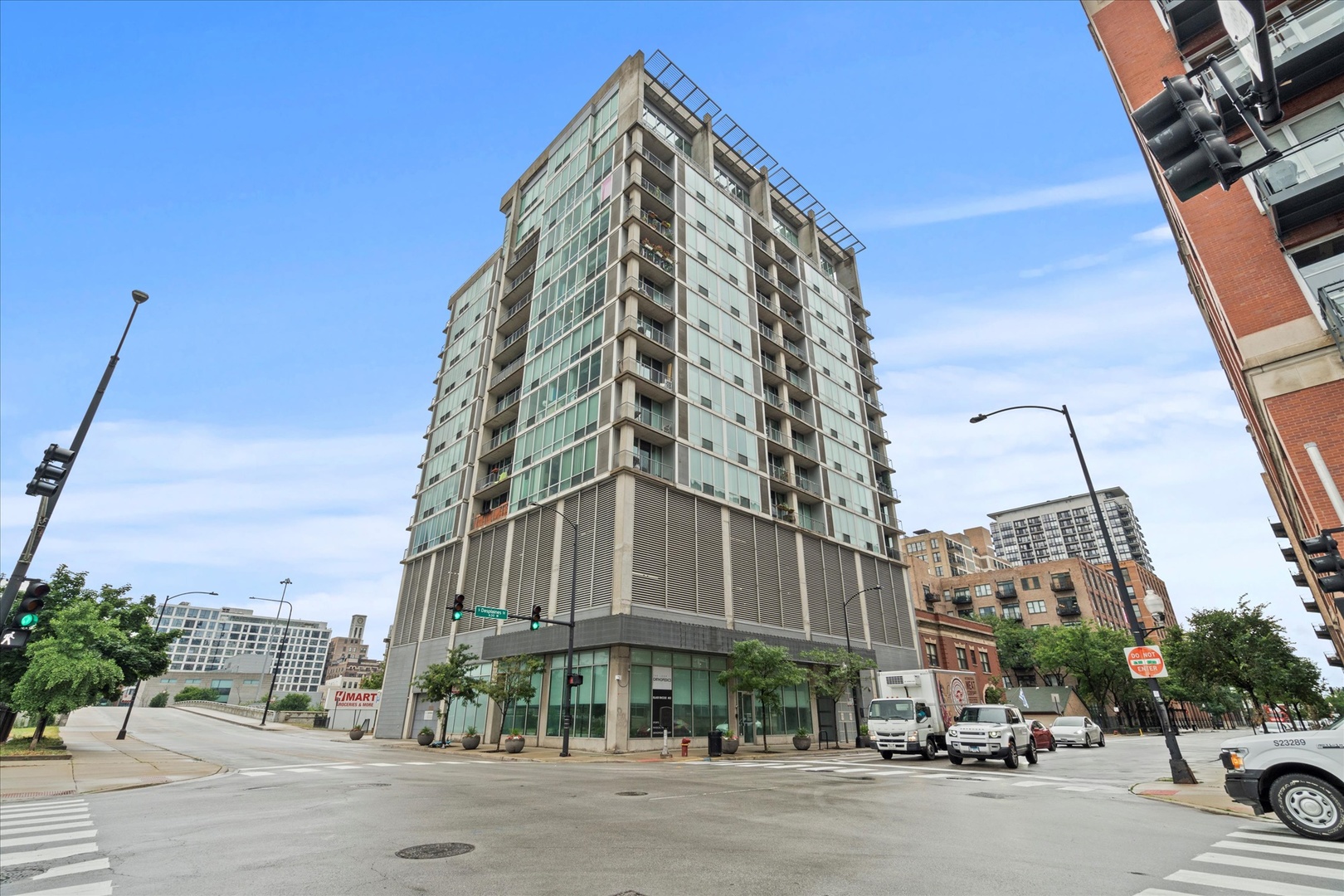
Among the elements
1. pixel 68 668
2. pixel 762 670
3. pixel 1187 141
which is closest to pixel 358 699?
pixel 68 668

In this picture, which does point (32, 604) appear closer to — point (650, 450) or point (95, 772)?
point (95, 772)

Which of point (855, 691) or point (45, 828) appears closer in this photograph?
point (45, 828)

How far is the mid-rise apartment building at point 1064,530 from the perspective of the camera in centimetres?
16825

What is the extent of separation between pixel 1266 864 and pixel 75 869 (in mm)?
13246

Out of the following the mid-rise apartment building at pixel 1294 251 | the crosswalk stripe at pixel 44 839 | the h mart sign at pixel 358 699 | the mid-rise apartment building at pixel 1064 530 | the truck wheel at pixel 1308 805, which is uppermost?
the mid-rise apartment building at pixel 1064 530

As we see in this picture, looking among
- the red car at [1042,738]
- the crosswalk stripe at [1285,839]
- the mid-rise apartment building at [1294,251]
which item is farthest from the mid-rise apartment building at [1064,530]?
the crosswalk stripe at [1285,839]

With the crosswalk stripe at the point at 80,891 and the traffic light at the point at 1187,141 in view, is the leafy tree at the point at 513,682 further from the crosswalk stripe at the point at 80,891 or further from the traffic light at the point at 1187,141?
the traffic light at the point at 1187,141

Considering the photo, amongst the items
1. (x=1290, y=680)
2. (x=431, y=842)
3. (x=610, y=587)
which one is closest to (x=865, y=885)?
(x=431, y=842)

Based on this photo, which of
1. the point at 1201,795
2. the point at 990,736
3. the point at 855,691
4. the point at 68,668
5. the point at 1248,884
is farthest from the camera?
the point at 855,691

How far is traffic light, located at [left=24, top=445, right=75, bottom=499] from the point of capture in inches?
494

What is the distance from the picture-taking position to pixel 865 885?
6.12 meters

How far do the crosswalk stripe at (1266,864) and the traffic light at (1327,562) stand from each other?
17.7ft

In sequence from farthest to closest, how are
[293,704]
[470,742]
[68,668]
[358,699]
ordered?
[293,704] < [358,699] < [470,742] < [68,668]

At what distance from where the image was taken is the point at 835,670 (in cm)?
3619
